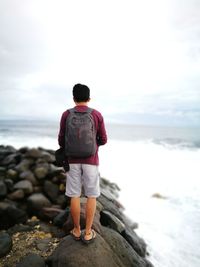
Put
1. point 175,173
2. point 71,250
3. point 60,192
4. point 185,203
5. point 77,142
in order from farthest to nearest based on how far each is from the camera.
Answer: point 175,173 → point 185,203 → point 60,192 → point 71,250 → point 77,142

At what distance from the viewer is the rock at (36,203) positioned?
610 centimetres

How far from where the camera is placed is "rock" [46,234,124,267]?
3.32m

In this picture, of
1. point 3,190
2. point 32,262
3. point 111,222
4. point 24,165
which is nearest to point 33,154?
point 24,165

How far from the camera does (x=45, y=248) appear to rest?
13.8ft

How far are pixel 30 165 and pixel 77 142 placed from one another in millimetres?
5310

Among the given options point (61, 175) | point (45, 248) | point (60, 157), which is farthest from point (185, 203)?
point (60, 157)

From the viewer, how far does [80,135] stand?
126 inches

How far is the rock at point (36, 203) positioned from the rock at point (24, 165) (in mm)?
1504

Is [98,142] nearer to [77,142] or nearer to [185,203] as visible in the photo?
[77,142]

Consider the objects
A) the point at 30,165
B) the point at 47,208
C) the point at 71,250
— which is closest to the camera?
the point at 71,250

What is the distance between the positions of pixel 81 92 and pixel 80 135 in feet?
1.78

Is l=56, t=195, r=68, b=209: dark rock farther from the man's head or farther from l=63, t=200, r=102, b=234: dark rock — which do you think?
the man's head

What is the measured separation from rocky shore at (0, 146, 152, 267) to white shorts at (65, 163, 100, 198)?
759mm

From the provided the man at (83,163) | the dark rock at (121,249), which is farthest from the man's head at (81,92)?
the dark rock at (121,249)
